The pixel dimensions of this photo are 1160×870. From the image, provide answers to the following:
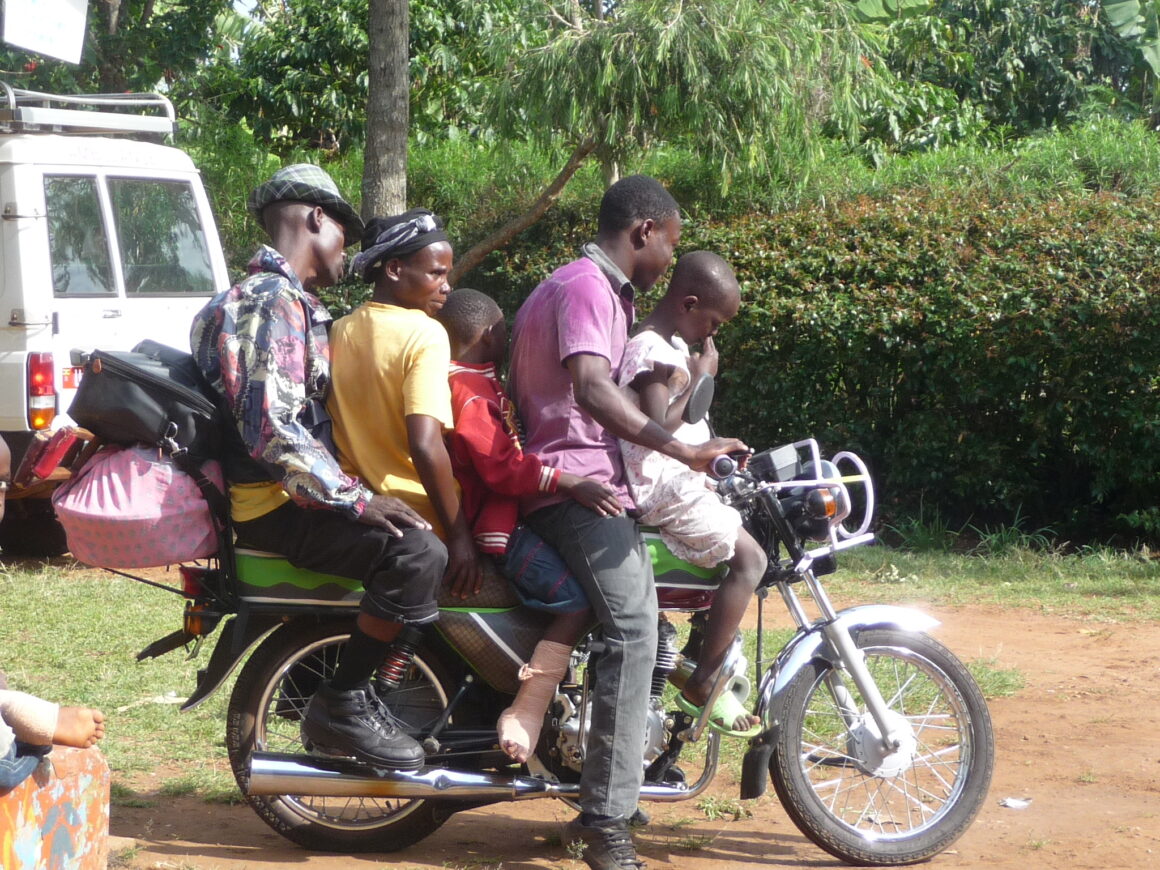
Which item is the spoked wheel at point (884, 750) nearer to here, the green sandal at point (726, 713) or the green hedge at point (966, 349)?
the green sandal at point (726, 713)

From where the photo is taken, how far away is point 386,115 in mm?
9336

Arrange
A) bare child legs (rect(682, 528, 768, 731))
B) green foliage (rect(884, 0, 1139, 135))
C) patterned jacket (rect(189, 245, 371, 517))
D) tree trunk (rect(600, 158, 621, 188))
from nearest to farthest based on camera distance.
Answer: patterned jacket (rect(189, 245, 371, 517)) < bare child legs (rect(682, 528, 768, 731)) < tree trunk (rect(600, 158, 621, 188)) < green foliage (rect(884, 0, 1139, 135))

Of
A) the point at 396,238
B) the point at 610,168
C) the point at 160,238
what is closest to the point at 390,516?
the point at 396,238

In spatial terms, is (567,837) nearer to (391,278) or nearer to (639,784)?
(639,784)

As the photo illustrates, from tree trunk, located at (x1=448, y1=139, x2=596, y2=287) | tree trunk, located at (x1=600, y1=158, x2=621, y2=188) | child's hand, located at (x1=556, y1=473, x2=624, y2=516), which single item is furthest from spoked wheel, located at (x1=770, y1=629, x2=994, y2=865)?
tree trunk, located at (x1=448, y1=139, x2=596, y2=287)

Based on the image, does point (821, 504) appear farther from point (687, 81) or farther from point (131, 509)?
point (687, 81)

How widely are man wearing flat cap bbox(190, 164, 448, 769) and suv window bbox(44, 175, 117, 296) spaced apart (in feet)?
15.5

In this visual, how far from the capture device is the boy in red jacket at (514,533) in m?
3.50

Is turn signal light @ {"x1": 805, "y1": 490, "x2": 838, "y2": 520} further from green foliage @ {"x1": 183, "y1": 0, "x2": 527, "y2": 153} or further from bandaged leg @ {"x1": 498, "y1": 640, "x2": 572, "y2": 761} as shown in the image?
green foliage @ {"x1": 183, "y1": 0, "x2": 527, "y2": 153}

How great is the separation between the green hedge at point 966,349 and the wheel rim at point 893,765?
457cm

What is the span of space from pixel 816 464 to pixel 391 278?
1298 mm

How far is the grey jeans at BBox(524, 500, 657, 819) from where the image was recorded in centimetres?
352

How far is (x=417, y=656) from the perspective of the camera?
12.3 ft

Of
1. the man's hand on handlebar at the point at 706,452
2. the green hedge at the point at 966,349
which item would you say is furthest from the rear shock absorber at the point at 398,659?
the green hedge at the point at 966,349
